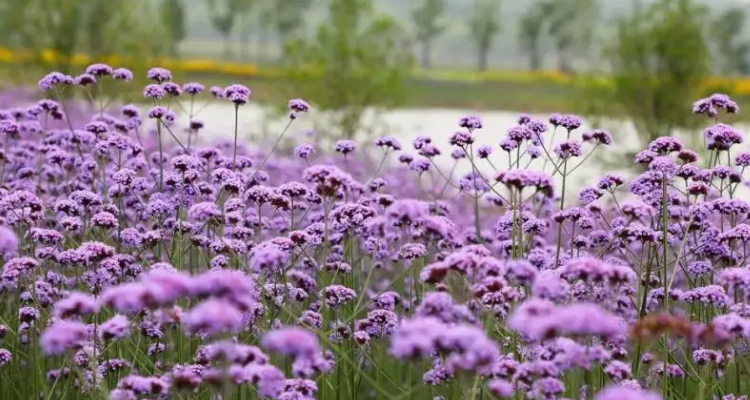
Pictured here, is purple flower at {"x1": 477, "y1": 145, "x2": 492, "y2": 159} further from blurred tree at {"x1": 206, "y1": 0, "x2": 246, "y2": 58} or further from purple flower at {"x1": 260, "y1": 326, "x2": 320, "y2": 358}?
Answer: blurred tree at {"x1": 206, "y1": 0, "x2": 246, "y2": 58}

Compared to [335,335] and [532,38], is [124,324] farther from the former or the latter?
[532,38]

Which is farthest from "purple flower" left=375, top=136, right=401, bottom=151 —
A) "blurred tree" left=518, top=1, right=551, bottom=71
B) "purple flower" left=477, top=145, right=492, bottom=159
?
"blurred tree" left=518, top=1, right=551, bottom=71

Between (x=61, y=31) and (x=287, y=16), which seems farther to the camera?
(x=287, y=16)

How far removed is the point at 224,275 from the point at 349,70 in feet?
64.6

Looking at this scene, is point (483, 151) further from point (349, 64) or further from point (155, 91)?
point (349, 64)

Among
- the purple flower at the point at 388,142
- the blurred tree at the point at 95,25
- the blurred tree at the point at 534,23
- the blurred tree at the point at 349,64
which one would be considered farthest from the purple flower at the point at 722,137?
the blurred tree at the point at 534,23

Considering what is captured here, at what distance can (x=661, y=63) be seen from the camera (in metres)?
19.6

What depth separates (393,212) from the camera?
171 inches

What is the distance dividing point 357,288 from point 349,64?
14358mm

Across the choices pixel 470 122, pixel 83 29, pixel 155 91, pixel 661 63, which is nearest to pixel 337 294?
pixel 470 122

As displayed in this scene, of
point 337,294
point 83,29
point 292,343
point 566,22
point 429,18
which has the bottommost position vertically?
point 337,294

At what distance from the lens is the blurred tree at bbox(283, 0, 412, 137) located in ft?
73.7

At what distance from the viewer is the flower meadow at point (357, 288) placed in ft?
12.0

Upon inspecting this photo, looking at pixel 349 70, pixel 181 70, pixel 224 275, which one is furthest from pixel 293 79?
pixel 224 275
